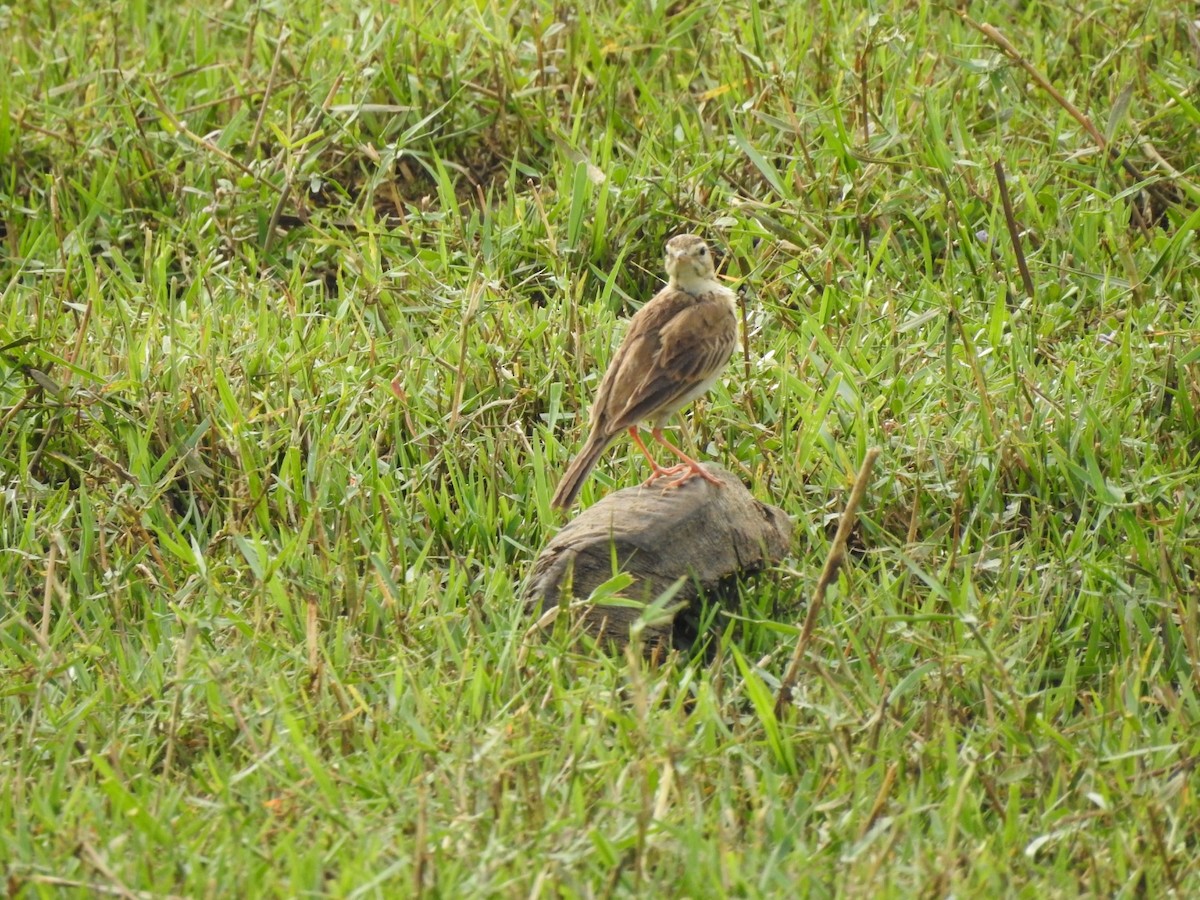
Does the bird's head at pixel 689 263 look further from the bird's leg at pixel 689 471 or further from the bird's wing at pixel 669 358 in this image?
the bird's leg at pixel 689 471

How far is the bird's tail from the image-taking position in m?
5.02

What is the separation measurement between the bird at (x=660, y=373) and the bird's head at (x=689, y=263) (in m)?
0.07

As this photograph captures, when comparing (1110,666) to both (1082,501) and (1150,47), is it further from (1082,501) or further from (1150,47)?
(1150,47)

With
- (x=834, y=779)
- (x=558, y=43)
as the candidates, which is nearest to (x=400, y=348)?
(x=558, y=43)

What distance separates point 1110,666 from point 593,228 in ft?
9.53

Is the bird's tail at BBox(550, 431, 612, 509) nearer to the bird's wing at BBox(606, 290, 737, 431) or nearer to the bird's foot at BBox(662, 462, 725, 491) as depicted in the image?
the bird's wing at BBox(606, 290, 737, 431)

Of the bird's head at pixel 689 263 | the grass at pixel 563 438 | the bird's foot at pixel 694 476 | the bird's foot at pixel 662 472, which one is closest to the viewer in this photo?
the grass at pixel 563 438

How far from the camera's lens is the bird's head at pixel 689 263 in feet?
19.2

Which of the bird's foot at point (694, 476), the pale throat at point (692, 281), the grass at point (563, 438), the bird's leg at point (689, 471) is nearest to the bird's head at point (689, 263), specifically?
the pale throat at point (692, 281)

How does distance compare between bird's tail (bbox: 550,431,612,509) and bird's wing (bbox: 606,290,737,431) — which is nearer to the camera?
bird's tail (bbox: 550,431,612,509)

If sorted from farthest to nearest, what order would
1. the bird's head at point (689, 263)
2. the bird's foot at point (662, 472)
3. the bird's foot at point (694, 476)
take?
the bird's head at point (689, 263)
the bird's foot at point (662, 472)
the bird's foot at point (694, 476)

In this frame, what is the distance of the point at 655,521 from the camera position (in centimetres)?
479

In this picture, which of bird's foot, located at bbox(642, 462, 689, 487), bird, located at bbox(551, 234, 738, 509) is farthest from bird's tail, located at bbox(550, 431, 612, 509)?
bird's foot, located at bbox(642, 462, 689, 487)

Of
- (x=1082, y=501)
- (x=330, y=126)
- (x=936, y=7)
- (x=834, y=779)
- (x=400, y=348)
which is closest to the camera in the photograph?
(x=834, y=779)
